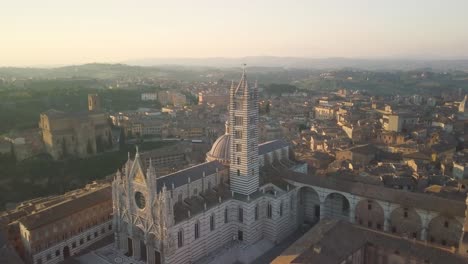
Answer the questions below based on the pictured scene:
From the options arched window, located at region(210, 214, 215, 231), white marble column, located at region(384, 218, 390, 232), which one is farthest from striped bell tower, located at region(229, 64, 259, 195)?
white marble column, located at region(384, 218, 390, 232)

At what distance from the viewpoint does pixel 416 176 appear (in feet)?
162

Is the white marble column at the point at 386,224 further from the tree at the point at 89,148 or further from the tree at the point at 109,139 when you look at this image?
the tree at the point at 109,139

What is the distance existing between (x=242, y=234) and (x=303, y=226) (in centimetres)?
849

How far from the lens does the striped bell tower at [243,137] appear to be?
39188 millimetres

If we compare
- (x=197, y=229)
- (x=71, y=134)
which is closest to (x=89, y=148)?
(x=71, y=134)

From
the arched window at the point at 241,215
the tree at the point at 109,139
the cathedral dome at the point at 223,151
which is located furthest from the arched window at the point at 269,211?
the tree at the point at 109,139

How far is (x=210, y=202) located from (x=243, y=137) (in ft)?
23.0

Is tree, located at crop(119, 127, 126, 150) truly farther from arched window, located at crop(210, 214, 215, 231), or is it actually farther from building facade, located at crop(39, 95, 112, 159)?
arched window, located at crop(210, 214, 215, 231)

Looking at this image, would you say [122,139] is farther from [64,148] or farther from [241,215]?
[241,215]

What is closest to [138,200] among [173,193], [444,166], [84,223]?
[173,193]

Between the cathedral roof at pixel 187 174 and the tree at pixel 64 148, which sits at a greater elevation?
the cathedral roof at pixel 187 174

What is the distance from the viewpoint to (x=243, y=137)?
130 ft

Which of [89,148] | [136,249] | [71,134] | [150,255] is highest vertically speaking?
[71,134]

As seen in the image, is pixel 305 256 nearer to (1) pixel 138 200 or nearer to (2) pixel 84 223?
(1) pixel 138 200
